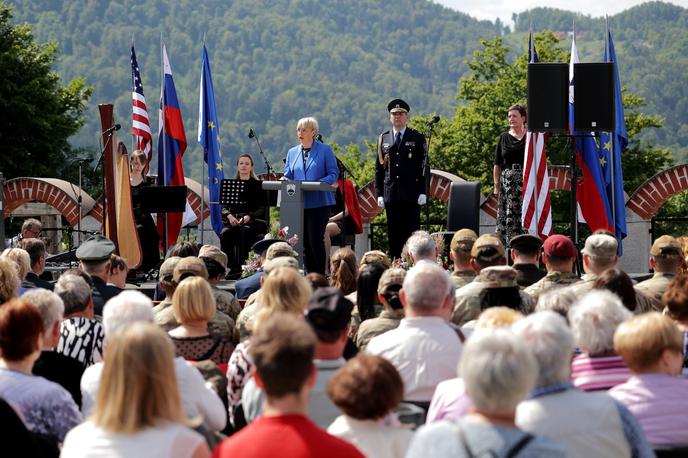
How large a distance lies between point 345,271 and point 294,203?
3.09 metres

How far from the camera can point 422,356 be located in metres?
4.80

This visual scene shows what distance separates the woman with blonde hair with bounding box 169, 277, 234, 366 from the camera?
536 centimetres

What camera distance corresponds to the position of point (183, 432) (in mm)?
3316

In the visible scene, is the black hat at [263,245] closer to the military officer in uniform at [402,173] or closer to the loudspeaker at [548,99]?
the military officer in uniform at [402,173]

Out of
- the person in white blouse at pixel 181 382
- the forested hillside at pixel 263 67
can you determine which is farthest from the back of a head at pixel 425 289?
the forested hillside at pixel 263 67

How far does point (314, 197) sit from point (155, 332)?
7.73 meters

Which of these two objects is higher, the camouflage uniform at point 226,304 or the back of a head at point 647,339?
the back of a head at point 647,339

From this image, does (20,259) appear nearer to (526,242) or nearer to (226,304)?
(226,304)

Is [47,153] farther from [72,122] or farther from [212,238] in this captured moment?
[212,238]

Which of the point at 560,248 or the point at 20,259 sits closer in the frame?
the point at 560,248

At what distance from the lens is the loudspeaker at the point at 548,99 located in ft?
33.2

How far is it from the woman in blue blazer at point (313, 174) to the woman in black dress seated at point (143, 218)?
2.37 metres

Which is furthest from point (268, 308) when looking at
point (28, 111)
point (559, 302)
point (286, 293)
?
point (28, 111)

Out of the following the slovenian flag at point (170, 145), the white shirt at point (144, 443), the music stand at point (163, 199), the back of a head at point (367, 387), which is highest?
the slovenian flag at point (170, 145)
